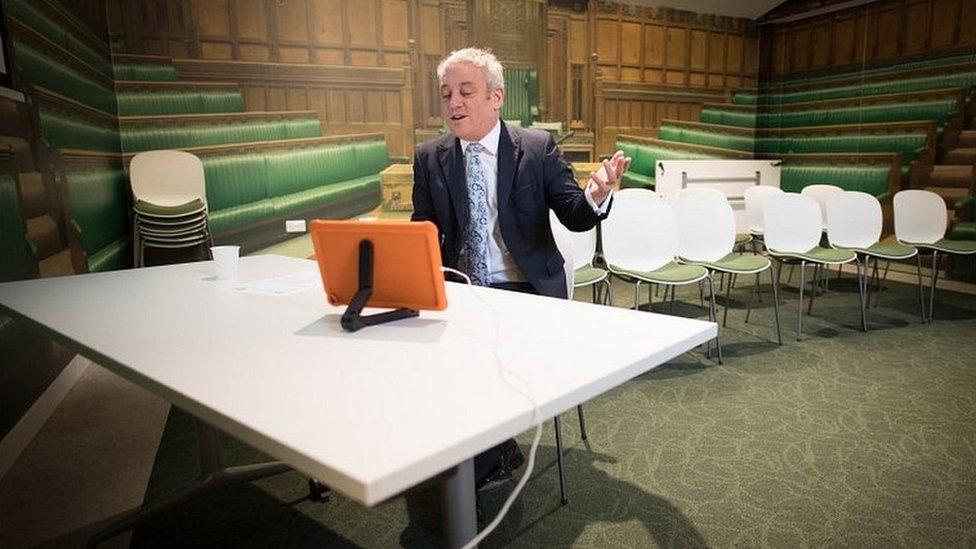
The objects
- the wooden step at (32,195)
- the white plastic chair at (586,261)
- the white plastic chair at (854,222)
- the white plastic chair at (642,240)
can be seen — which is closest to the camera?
the wooden step at (32,195)

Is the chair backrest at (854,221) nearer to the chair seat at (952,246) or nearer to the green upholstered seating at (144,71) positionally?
the chair seat at (952,246)

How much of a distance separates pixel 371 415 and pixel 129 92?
5172 mm

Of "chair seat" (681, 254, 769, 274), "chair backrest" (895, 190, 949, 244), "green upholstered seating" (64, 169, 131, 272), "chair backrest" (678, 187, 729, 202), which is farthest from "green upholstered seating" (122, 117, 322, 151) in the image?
"chair backrest" (895, 190, 949, 244)

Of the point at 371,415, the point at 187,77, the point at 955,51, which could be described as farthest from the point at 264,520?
the point at 955,51

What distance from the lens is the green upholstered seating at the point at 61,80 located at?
298 centimetres

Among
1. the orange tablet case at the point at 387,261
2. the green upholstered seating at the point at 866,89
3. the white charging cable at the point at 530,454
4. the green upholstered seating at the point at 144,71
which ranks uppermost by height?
the green upholstered seating at the point at 144,71

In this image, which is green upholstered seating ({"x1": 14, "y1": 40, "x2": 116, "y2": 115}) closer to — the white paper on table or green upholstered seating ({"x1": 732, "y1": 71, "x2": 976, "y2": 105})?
the white paper on table

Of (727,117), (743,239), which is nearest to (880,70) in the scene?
(727,117)

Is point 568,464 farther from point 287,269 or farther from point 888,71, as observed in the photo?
point 888,71

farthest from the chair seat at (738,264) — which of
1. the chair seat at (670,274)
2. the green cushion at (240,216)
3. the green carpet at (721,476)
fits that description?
the green cushion at (240,216)

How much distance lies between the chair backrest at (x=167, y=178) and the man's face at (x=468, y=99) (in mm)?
3348

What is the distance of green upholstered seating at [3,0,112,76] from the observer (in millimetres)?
2936

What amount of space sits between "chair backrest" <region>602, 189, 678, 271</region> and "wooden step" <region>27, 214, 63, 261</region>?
287 cm

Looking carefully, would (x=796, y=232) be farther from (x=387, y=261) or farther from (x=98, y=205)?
(x=98, y=205)
